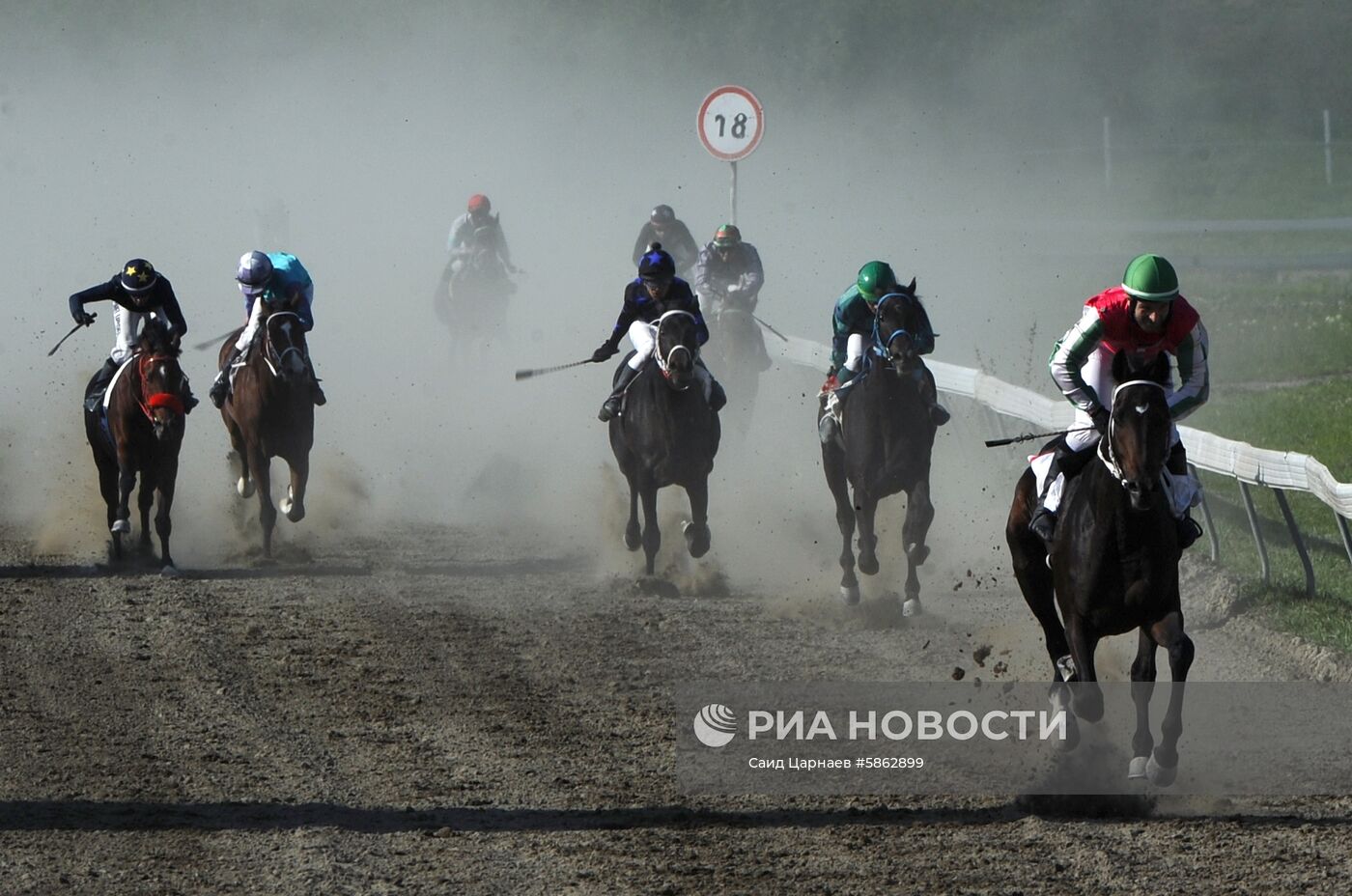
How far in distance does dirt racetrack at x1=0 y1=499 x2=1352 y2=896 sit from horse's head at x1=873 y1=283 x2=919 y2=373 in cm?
159

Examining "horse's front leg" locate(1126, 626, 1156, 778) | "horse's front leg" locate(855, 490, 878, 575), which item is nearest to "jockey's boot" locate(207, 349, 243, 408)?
"horse's front leg" locate(855, 490, 878, 575)

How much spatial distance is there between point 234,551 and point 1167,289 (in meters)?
8.95

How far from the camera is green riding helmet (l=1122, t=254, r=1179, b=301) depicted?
830 centimetres

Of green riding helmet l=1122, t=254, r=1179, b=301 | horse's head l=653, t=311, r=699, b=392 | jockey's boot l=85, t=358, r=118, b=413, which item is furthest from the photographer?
jockey's boot l=85, t=358, r=118, b=413

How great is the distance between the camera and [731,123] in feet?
72.2

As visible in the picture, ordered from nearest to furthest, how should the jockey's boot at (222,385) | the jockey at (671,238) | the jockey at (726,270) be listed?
the jockey's boot at (222,385) → the jockey at (726,270) → the jockey at (671,238)

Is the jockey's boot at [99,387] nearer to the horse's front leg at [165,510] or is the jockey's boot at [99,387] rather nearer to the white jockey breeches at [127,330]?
the white jockey breeches at [127,330]

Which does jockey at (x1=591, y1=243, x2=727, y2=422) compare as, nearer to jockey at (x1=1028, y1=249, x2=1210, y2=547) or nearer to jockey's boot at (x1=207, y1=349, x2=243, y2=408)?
jockey's boot at (x1=207, y1=349, x2=243, y2=408)

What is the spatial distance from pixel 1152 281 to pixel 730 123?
14.1 m

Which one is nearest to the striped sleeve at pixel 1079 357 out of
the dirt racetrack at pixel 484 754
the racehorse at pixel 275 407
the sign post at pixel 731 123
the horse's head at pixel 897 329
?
the dirt racetrack at pixel 484 754

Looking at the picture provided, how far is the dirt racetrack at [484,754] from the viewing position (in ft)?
23.5

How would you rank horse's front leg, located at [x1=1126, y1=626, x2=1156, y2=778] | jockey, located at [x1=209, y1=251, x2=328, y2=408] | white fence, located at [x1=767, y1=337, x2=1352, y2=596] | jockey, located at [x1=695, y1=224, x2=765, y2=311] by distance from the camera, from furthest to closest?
1. jockey, located at [x1=695, y1=224, x2=765, y2=311]
2. jockey, located at [x1=209, y1=251, x2=328, y2=408]
3. white fence, located at [x1=767, y1=337, x2=1352, y2=596]
4. horse's front leg, located at [x1=1126, y1=626, x2=1156, y2=778]

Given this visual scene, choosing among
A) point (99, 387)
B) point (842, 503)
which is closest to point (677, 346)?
point (842, 503)

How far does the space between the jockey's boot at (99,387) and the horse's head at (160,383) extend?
0.76 meters
